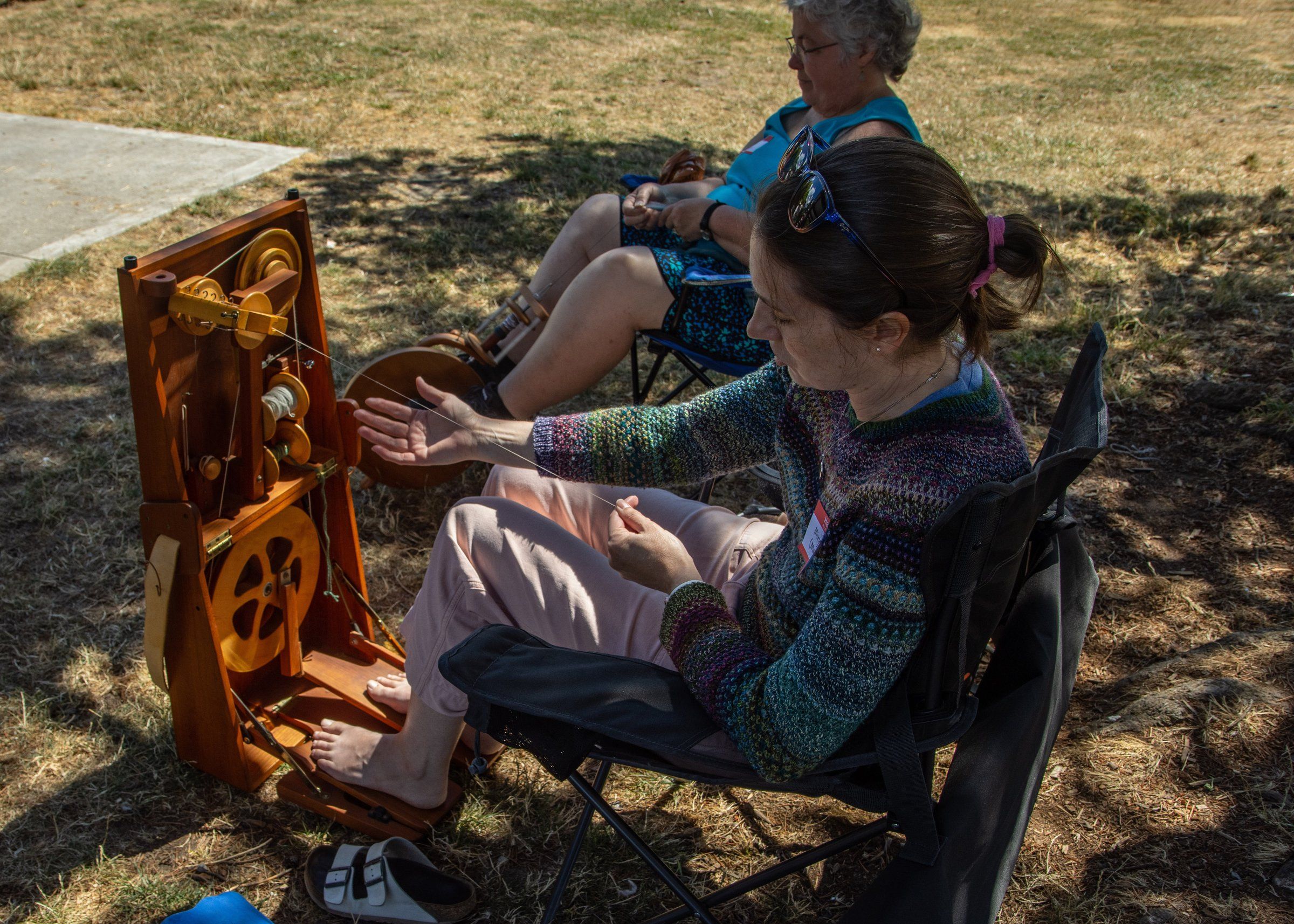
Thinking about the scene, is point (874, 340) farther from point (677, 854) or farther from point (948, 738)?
point (677, 854)

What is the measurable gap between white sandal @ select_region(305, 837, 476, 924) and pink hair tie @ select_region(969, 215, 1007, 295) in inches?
54.7

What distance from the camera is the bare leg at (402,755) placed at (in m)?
1.85

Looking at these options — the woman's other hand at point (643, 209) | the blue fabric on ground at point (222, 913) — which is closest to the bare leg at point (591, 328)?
the woman's other hand at point (643, 209)

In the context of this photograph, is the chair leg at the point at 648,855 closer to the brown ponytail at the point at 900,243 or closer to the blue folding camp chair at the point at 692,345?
the brown ponytail at the point at 900,243

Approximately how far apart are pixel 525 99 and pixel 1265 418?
17.2 feet

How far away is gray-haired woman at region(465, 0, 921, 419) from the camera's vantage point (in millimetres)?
2588

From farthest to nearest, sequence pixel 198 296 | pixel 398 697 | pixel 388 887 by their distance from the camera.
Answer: pixel 398 697, pixel 388 887, pixel 198 296

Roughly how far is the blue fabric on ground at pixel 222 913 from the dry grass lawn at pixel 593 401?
118 mm

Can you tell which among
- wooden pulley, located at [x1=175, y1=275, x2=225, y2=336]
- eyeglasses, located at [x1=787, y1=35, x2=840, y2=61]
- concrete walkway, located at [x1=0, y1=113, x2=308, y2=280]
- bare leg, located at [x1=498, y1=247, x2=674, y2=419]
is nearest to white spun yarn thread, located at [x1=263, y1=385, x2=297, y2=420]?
wooden pulley, located at [x1=175, y1=275, x2=225, y2=336]

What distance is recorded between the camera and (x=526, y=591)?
67.6 inches

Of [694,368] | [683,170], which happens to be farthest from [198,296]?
[683,170]

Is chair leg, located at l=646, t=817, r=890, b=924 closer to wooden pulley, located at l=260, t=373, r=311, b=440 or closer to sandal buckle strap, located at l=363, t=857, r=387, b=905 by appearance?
sandal buckle strap, located at l=363, t=857, r=387, b=905

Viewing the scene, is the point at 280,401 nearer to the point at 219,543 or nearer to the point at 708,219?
the point at 219,543

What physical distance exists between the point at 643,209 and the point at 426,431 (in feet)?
4.04
